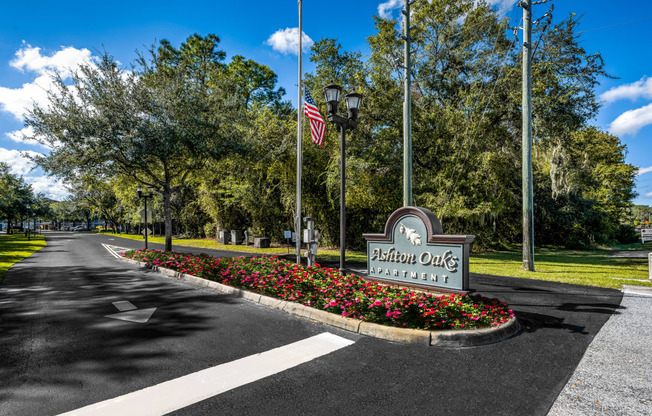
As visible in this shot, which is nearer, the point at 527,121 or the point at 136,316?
the point at 136,316

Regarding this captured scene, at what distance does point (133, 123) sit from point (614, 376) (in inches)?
536

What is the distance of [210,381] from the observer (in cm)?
340

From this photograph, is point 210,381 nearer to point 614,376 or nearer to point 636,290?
point 614,376

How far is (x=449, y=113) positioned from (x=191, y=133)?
12.4 m

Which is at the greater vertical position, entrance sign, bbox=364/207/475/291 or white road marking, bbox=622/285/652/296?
entrance sign, bbox=364/207/475/291

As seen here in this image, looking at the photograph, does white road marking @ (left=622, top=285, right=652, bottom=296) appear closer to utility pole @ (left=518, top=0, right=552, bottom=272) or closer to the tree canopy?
utility pole @ (left=518, top=0, right=552, bottom=272)

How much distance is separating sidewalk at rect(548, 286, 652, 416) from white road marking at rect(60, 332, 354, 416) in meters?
2.51

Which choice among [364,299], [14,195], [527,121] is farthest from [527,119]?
[14,195]

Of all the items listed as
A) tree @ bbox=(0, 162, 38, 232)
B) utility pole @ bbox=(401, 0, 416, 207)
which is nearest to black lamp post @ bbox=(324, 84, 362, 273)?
utility pole @ bbox=(401, 0, 416, 207)

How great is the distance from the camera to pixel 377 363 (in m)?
3.81

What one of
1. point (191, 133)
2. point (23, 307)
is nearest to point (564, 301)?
point (23, 307)

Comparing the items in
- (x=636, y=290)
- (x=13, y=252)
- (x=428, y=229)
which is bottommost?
(x=13, y=252)

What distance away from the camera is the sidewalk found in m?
2.88

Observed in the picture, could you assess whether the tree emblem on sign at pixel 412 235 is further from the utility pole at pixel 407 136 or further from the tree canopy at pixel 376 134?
the tree canopy at pixel 376 134
